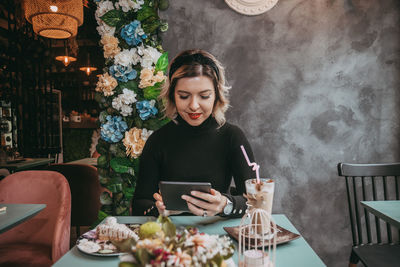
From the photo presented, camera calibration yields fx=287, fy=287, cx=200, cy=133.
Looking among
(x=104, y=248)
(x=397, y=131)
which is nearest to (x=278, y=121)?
(x=397, y=131)

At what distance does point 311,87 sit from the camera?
226 cm

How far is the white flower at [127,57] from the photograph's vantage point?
2059mm

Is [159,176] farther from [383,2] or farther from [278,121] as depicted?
[383,2]

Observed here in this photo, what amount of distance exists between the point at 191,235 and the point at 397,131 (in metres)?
2.24

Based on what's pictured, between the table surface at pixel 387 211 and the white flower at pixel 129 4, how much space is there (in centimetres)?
197

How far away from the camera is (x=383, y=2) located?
2229 mm

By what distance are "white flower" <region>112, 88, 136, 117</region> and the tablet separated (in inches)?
40.9

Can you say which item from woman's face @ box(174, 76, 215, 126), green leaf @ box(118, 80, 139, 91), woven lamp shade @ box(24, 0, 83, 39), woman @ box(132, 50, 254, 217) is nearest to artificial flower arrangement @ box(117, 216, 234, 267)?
woman @ box(132, 50, 254, 217)

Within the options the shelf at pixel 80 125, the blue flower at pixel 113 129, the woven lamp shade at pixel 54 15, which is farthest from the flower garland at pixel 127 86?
the shelf at pixel 80 125

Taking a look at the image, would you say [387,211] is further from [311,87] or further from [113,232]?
[113,232]

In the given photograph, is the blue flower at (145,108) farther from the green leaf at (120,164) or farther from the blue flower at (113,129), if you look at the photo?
the green leaf at (120,164)

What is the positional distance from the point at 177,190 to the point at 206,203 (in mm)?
157

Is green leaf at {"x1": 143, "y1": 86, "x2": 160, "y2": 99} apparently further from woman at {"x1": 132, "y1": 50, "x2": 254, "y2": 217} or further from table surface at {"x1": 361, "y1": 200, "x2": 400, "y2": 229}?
table surface at {"x1": 361, "y1": 200, "x2": 400, "y2": 229}

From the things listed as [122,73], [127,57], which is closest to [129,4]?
[127,57]
